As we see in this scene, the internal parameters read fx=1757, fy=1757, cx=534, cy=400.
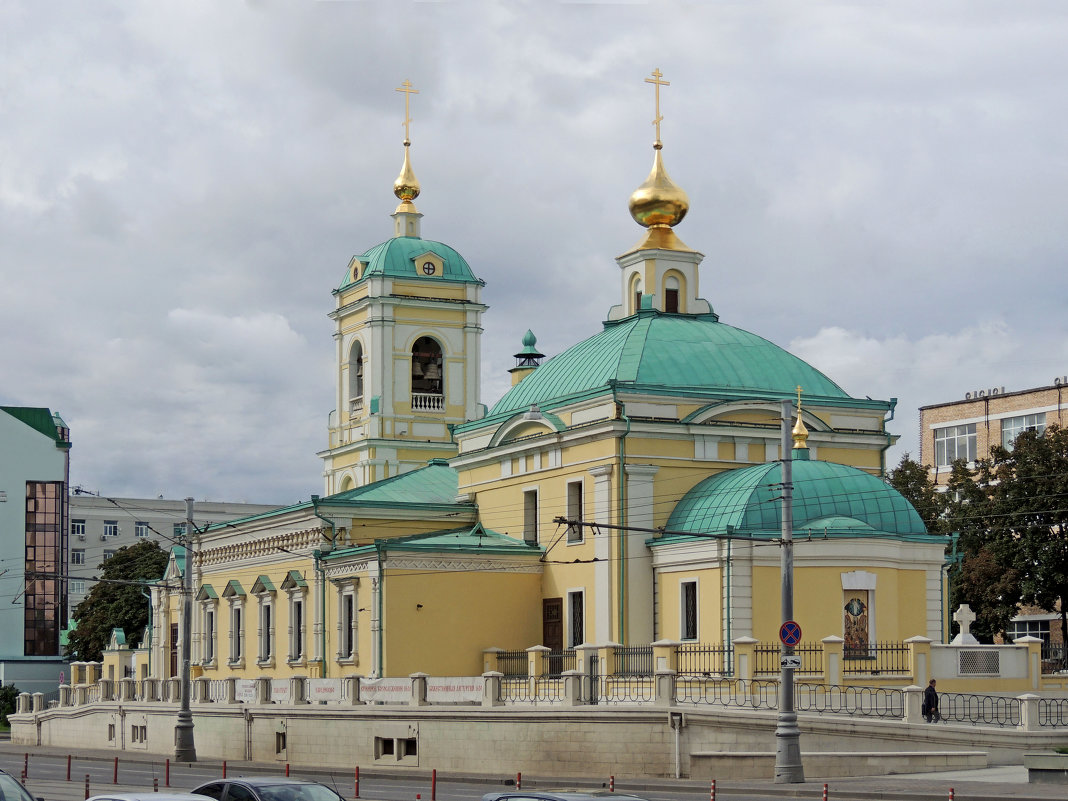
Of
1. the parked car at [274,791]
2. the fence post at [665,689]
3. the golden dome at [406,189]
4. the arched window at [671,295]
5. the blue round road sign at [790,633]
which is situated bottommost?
the parked car at [274,791]

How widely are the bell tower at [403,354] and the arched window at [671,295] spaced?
13.6 m

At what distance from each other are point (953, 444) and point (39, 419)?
50.0 m

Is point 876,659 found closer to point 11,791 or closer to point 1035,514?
point 1035,514

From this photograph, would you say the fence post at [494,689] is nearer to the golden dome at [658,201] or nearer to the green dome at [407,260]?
the golden dome at [658,201]

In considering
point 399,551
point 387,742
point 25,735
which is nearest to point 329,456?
point 25,735

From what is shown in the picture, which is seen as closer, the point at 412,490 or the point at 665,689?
the point at 665,689

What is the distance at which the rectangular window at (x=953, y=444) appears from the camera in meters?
80.1

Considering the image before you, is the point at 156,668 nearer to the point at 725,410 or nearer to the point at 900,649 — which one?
the point at 725,410

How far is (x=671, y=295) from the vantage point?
48969 millimetres

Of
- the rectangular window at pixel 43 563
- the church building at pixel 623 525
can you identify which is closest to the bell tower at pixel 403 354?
the church building at pixel 623 525

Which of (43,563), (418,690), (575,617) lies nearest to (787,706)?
(418,690)

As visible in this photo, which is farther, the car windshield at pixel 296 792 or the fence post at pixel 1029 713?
the fence post at pixel 1029 713

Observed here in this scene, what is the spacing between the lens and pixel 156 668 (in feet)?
200

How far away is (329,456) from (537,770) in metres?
29.3
